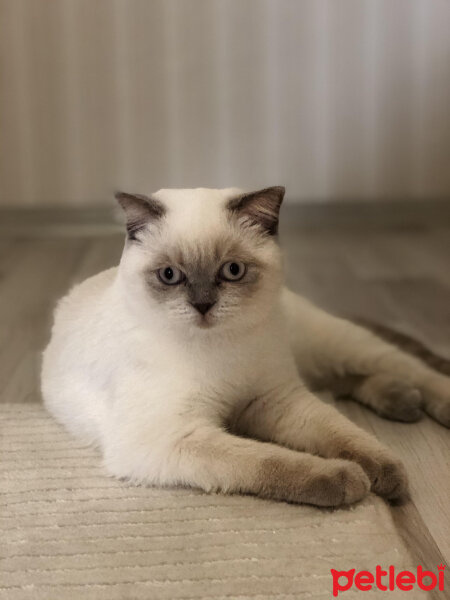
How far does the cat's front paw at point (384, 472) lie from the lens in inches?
48.7

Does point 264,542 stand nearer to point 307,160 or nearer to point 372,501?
point 372,501

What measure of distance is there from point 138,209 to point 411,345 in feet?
2.70

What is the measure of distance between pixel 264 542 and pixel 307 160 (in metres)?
2.43

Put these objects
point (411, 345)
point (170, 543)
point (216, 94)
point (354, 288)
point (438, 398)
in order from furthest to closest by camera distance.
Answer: point (216, 94) → point (354, 288) → point (411, 345) → point (438, 398) → point (170, 543)

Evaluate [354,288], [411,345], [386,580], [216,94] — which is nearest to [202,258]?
[386,580]

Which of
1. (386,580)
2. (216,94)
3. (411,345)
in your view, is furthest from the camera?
(216,94)

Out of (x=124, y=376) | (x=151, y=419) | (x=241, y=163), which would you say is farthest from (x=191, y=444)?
(x=241, y=163)

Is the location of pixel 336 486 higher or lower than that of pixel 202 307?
lower

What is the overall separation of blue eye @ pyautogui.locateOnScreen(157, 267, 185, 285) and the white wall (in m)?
2.00

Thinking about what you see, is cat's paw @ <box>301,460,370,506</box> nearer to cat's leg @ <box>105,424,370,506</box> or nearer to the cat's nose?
cat's leg @ <box>105,424,370,506</box>

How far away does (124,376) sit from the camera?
1351mm

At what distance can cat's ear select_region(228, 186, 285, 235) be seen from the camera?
4.31 feet

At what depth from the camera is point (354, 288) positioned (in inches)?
102

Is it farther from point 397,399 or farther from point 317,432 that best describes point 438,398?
point 317,432
